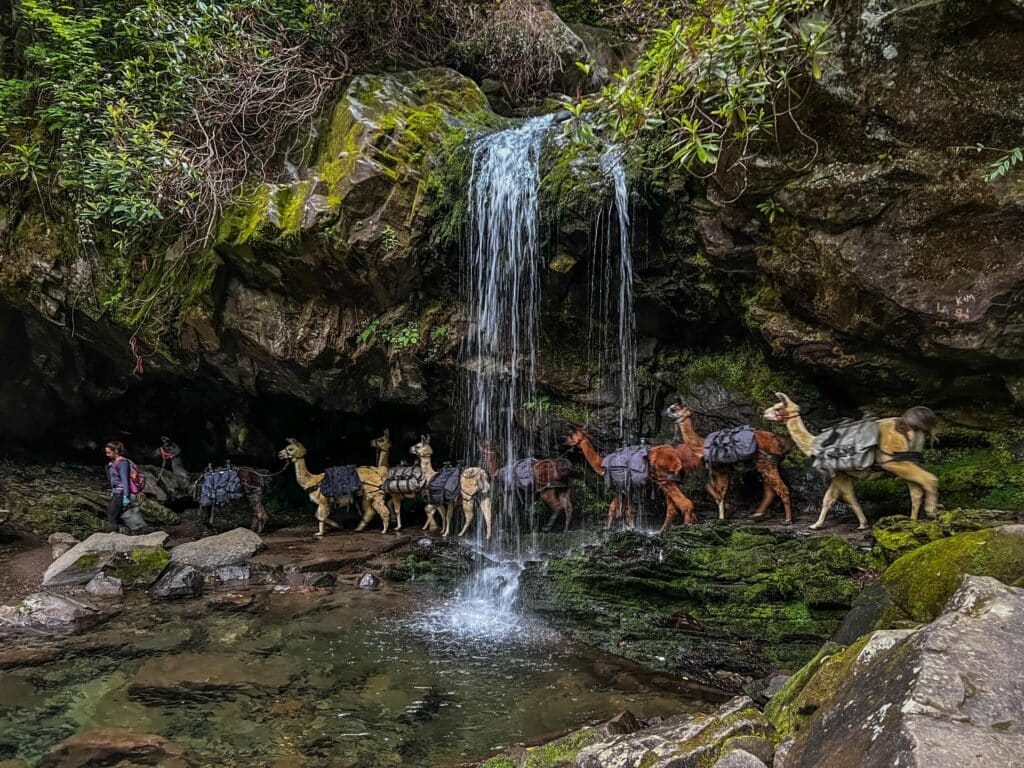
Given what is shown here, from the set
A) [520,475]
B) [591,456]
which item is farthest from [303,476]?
[591,456]

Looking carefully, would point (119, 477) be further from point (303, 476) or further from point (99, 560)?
point (303, 476)

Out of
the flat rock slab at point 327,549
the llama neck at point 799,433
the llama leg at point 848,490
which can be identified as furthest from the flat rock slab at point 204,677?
the llama leg at point 848,490

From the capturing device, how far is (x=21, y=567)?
948 centimetres

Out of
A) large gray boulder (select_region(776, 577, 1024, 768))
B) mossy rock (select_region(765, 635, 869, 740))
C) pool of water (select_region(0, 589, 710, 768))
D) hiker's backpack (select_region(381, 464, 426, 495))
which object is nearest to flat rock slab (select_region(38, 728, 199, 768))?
pool of water (select_region(0, 589, 710, 768))

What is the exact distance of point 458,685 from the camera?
5.27 meters

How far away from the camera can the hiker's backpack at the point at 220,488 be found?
1212 centimetres

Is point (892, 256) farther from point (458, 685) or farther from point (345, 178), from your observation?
point (345, 178)

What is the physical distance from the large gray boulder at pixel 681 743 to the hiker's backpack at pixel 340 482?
908 centimetres

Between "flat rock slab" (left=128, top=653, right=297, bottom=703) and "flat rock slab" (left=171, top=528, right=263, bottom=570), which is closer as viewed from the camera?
"flat rock slab" (left=128, top=653, right=297, bottom=703)

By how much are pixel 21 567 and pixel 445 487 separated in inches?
263

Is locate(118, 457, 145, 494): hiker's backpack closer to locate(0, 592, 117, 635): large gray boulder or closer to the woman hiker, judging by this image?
the woman hiker

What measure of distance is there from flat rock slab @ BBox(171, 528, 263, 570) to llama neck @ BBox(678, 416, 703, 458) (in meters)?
6.83

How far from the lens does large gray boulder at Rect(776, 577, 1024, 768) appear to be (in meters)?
1.92

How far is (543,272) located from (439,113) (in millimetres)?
3197
